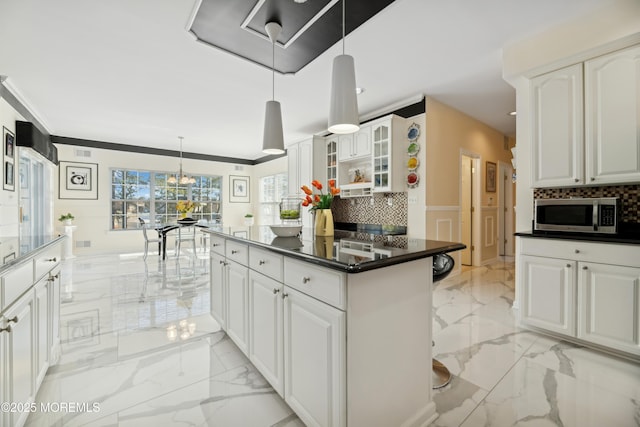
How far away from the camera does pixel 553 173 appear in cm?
248

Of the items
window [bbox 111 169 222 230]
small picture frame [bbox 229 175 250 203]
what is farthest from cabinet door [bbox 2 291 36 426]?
small picture frame [bbox 229 175 250 203]

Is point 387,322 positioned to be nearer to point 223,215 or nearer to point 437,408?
point 437,408

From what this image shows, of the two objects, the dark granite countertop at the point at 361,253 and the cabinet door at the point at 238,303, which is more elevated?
the dark granite countertop at the point at 361,253

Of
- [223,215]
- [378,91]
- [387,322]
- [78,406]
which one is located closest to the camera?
[387,322]

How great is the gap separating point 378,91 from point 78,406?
165 inches

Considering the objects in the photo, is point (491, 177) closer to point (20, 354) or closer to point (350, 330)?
point (350, 330)

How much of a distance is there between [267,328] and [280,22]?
2412 millimetres

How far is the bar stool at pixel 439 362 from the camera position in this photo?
69.7 inches

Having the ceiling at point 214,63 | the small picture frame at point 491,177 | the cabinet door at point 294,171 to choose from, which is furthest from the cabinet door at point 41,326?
the small picture frame at point 491,177

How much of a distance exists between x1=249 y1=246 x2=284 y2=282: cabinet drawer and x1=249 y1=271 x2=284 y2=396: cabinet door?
0.04m

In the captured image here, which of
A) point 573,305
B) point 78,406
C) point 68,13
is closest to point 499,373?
point 573,305

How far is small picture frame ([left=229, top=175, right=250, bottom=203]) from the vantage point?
28.5 feet

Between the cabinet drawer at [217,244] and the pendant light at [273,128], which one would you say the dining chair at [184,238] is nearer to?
the cabinet drawer at [217,244]

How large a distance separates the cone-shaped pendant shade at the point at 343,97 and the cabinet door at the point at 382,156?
2584mm
